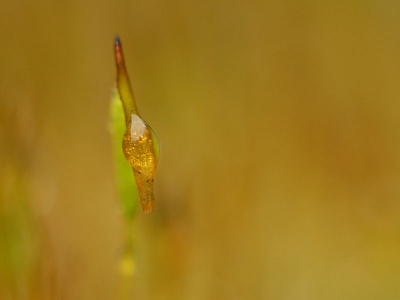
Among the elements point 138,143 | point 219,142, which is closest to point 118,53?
point 138,143

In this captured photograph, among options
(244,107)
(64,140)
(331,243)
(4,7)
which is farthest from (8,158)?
(331,243)

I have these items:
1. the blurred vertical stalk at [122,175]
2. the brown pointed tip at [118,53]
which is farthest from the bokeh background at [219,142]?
the brown pointed tip at [118,53]

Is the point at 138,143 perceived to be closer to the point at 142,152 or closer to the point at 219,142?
the point at 142,152

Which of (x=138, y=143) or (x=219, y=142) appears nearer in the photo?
(x=138, y=143)

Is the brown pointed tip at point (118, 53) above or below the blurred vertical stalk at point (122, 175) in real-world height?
above

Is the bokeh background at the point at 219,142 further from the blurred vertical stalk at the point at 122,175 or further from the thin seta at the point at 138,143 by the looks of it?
the thin seta at the point at 138,143

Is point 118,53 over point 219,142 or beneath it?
over

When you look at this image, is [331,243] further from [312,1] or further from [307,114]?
[312,1]

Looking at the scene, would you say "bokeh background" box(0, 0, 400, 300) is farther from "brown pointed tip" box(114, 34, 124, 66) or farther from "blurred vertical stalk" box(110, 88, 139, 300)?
"brown pointed tip" box(114, 34, 124, 66)
